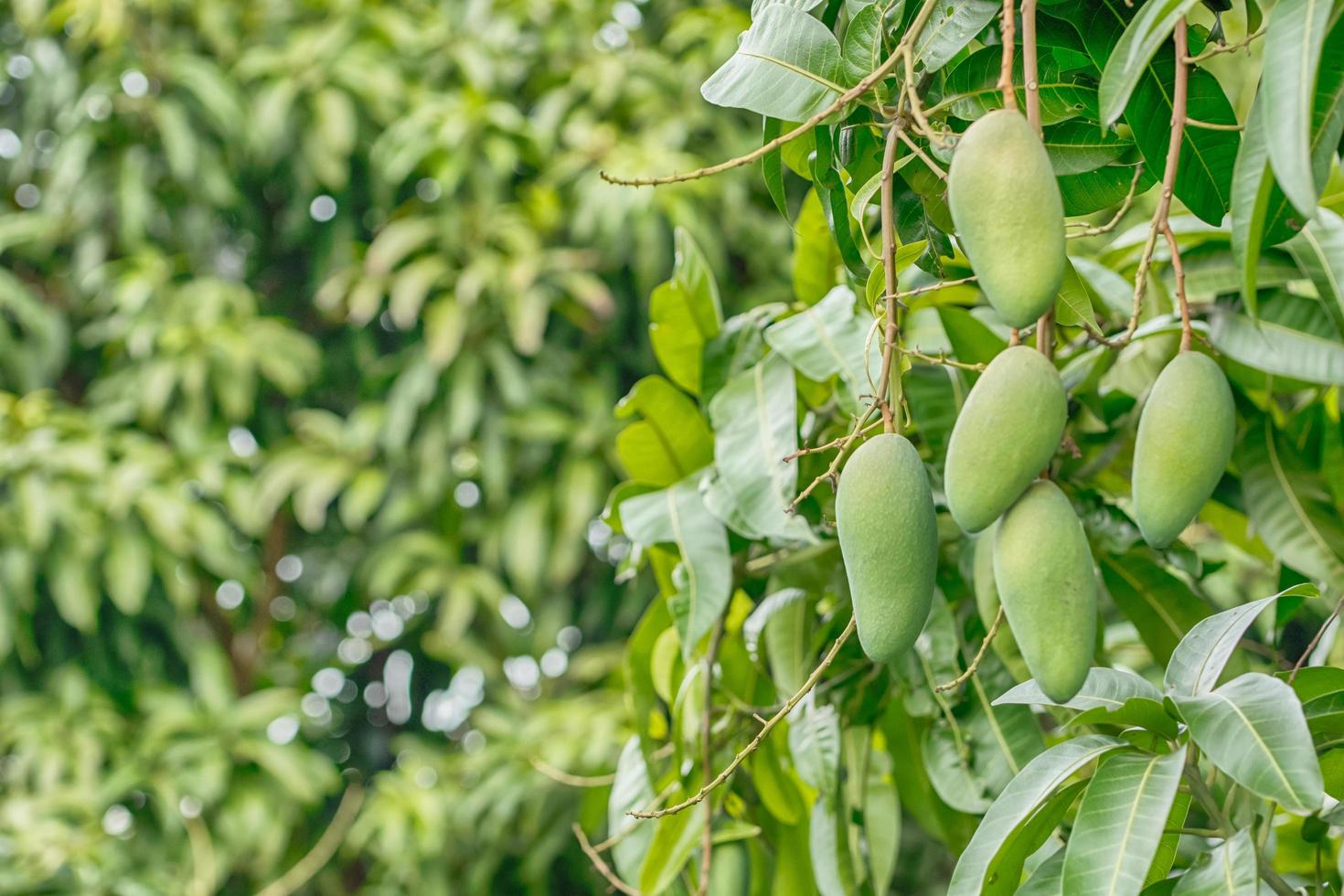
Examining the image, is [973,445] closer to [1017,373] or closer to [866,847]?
[1017,373]

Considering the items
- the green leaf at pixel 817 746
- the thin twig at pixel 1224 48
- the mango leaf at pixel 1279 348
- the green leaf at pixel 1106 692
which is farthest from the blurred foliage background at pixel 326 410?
the thin twig at pixel 1224 48

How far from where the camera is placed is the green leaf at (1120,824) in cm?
44

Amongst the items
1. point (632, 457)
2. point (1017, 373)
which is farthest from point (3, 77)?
point (1017, 373)

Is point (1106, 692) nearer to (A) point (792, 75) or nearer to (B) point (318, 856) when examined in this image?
(A) point (792, 75)

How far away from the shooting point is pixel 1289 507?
2.58 ft

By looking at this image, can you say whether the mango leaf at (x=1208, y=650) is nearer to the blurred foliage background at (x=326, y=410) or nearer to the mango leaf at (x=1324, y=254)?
the mango leaf at (x=1324, y=254)

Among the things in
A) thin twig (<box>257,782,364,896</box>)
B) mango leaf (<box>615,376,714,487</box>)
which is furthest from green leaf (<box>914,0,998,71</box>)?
thin twig (<box>257,782,364,896</box>)

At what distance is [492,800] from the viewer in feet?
5.90

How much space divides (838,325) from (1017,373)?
14.7 inches

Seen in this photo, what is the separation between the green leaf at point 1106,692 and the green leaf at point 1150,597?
0.88 feet

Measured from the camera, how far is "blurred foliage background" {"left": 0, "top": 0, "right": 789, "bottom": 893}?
6.05ft

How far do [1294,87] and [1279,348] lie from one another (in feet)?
1.32

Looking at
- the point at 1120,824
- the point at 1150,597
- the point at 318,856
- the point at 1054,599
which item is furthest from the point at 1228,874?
the point at 318,856

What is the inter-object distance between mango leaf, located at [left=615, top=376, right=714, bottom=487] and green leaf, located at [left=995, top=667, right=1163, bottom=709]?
36 centimetres
